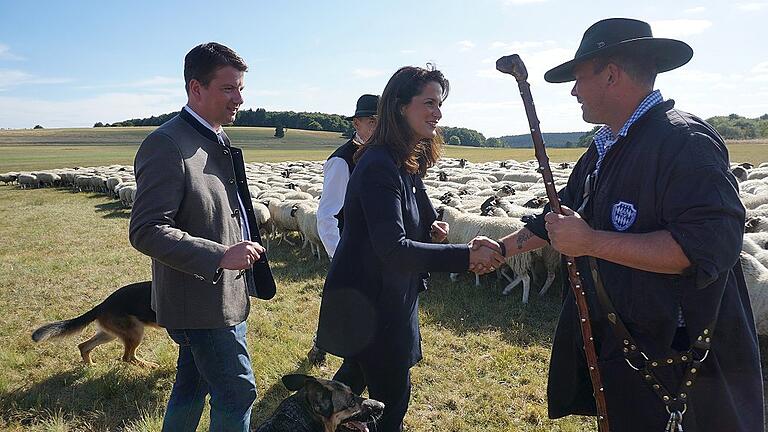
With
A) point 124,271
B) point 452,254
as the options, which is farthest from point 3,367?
point 452,254

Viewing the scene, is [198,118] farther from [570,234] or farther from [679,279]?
[679,279]

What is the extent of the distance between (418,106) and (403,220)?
0.56 metres

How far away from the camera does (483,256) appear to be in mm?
2293

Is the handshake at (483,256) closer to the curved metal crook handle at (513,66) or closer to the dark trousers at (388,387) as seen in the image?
the dark trousers at (388,387)

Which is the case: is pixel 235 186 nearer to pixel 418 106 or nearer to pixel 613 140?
pixel 418 106

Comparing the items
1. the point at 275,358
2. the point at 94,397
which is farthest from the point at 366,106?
the point at 94,397

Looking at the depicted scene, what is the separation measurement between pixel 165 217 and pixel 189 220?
165mm

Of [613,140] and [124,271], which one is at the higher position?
[613,140]

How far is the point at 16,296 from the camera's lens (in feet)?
24.3

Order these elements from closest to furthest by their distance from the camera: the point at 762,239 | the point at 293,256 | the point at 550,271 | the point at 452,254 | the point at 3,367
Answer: the point at 452,254 < the point at 3,367 < the point at 762,239 < the point at 550,271 < the point at 293,256

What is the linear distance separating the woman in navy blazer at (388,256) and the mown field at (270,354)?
1.77m

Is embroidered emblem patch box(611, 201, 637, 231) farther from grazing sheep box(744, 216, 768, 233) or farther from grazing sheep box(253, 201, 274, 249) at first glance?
grazing sheep box(253, 201, 274, 249)

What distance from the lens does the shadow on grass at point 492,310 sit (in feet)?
19.6

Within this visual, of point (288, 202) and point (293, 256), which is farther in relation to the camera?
point (288, 202)
